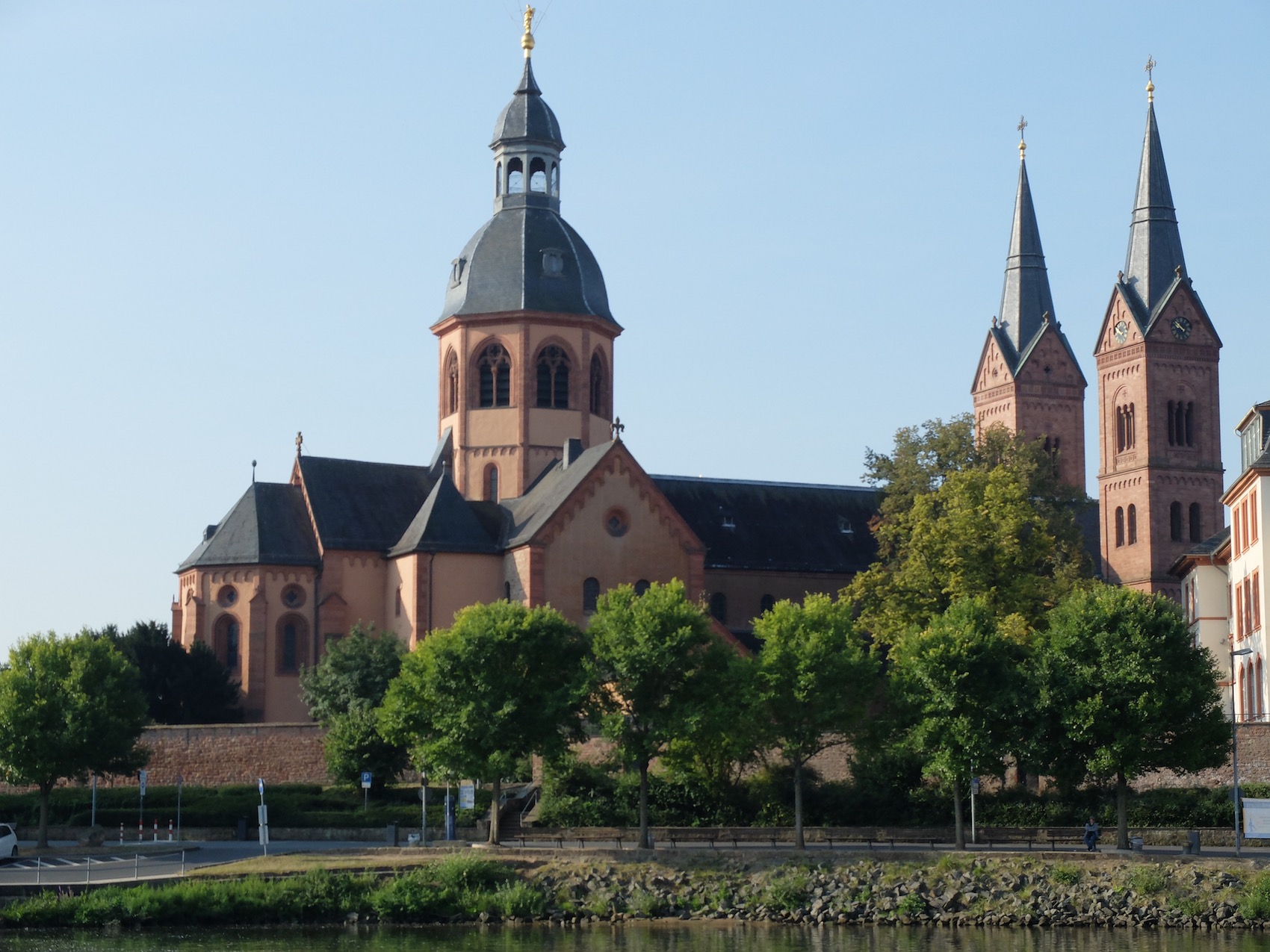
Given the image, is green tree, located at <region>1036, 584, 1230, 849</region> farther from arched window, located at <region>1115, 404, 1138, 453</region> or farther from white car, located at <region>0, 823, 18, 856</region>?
arched window, located at <region>1115, 404, 1138, 453</region>

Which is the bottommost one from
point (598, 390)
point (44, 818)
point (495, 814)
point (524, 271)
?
point (44, 818)

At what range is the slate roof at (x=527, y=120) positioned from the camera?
91375 millimetres

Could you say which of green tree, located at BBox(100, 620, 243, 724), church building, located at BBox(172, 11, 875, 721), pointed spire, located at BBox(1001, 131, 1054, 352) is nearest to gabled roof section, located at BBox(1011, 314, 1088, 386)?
pointed spire, located at BBox(1001, 131, 1054, 352)

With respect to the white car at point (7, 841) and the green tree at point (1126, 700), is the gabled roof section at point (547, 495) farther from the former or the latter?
the white car at point (7, 841)

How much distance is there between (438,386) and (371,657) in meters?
20.2

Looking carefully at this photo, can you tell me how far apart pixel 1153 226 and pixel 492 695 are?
61986mm

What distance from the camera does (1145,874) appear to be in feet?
173

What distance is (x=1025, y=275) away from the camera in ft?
408

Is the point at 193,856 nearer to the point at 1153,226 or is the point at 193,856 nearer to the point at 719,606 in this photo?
the point at 719,606

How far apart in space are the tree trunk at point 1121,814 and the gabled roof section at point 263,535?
3877cm

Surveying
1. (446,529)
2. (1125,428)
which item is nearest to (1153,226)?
(1125,428)

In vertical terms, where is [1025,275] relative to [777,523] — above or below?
above

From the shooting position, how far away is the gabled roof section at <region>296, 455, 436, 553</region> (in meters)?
86.9

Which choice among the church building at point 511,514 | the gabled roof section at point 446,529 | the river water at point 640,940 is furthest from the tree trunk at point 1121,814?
the gabled roof section at point 446,529
